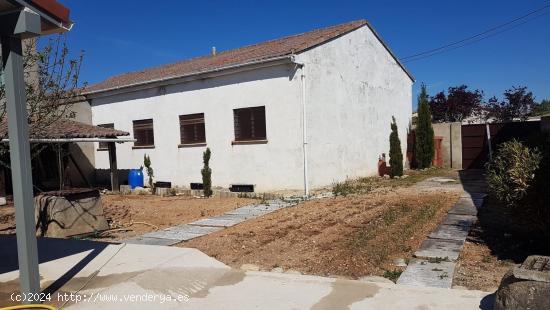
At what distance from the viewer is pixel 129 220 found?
9.96 m

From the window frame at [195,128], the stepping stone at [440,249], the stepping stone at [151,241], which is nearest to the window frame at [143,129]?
the window frame at [195,128]

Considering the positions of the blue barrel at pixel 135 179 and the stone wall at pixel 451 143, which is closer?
the blue barrel at pixel 135 179

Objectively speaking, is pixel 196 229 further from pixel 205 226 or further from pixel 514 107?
pixel 514 107

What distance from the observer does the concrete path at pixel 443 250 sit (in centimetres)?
487

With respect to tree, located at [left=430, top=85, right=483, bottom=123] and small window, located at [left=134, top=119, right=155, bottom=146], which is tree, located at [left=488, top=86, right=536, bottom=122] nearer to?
tree, located at [left=430, top=85, right=483, bottom=123]

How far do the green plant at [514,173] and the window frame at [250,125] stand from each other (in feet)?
26.2

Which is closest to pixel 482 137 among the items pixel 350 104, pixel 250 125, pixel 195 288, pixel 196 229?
pixel 350 104

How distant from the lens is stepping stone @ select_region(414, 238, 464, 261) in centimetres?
582

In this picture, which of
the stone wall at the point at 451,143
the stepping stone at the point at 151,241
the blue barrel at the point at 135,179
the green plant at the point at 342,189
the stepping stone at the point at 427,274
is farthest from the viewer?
the stone wall at the point at 451,143

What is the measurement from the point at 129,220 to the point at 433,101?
23.2 meters

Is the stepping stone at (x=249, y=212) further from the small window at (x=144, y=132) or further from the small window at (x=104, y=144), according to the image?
the small window at (x=104, y=144)

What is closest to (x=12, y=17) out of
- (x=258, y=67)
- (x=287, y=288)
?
(x=287, y=288)

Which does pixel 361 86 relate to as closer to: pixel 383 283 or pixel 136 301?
pixel 383 283

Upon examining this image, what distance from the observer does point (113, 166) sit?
16.1 meters
